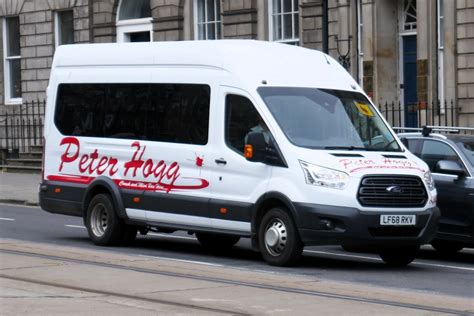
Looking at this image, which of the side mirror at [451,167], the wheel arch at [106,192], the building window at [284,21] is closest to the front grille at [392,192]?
the side mirror at [451,167]

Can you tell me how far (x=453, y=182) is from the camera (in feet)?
53.8

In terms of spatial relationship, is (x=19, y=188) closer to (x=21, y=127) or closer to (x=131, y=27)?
(x=131, y=27)

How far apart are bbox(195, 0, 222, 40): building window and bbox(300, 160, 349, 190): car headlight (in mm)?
20693

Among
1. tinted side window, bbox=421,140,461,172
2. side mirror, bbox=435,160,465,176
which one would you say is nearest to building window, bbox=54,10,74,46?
tinted side window, bbox=421,140,461,172

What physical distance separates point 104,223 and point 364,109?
13.6ft

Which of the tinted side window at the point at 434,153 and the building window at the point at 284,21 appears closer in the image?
the tinted side window at the point at 434,153

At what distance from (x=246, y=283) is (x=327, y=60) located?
450 cm

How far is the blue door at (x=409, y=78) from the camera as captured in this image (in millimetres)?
30250

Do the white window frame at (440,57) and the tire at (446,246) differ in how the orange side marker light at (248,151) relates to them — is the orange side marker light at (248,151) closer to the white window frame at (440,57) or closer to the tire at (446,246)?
the tire at (446,246)

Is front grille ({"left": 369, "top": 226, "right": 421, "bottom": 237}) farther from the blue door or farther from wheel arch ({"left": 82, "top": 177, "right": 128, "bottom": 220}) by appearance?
the blue door

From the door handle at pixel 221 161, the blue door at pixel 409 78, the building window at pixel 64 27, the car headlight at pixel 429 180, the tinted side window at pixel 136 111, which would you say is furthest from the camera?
the building window at pixel 64 27

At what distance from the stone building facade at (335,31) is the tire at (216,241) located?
8.63 meters

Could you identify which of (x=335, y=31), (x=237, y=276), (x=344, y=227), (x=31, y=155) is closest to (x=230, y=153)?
(x=344, y=227)

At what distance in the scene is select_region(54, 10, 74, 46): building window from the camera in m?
40.3
